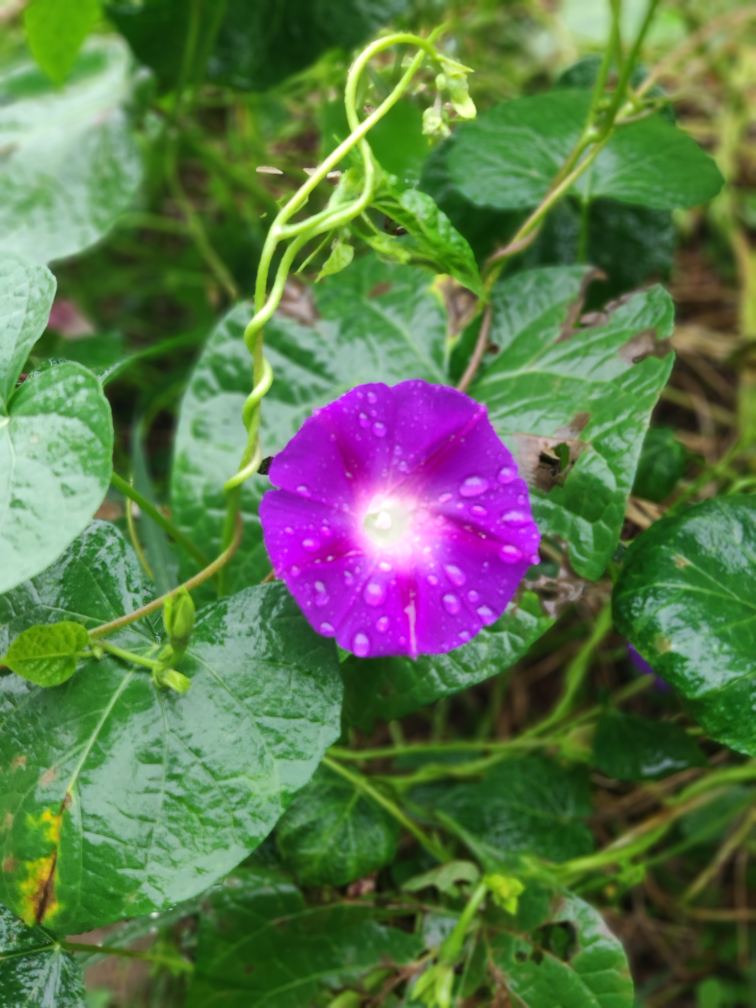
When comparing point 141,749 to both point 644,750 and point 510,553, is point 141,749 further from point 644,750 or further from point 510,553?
point 644,750

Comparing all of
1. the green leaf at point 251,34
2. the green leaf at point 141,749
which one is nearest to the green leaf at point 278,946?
the green leaf at point 141,749

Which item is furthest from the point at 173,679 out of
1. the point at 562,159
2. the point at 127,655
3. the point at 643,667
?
the point at 562,159

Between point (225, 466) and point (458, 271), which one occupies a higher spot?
point (458, 271)

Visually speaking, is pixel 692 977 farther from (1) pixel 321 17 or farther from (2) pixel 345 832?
(1) pixel 321 17

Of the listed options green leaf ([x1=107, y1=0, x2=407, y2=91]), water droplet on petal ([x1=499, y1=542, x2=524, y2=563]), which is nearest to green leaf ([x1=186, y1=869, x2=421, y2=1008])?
water droplet on petal ([x1=499, y1=542, x2=524, y2=563])

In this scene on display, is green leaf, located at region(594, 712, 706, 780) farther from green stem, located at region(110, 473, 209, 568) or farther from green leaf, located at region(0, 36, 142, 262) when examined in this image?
green leaf, located at region(0, 36, 142, 262)

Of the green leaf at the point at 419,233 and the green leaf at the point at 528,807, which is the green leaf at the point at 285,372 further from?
the green leaf at the point at 528,807

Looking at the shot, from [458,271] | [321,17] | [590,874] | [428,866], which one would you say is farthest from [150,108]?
[590,874]
